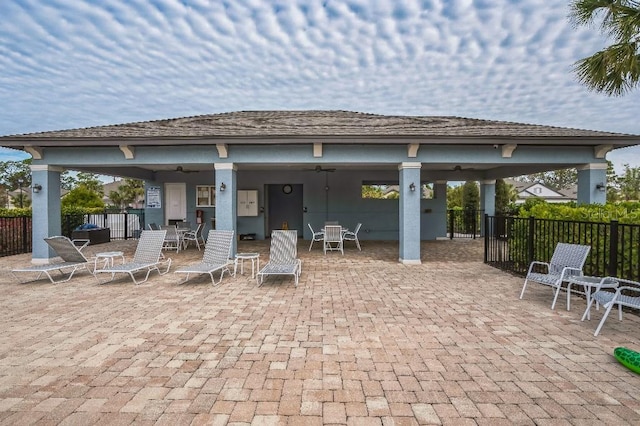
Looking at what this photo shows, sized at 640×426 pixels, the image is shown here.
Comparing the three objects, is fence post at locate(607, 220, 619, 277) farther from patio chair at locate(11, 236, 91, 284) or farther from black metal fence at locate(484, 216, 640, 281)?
patio chair at locate(11, 236, 91, 284)

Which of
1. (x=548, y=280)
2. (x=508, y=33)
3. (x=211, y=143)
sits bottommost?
(x=548, y=280)

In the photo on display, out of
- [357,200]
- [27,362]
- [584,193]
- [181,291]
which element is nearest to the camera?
[27,362]

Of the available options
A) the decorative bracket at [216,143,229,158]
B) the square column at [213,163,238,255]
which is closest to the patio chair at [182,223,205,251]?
the square column at [213,163,238,255]

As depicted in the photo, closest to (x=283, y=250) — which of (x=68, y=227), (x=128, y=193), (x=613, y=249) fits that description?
(x=613, y=249)

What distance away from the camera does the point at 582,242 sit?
616cm

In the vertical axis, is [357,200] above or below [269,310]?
above

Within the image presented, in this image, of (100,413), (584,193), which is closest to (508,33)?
(584,193)

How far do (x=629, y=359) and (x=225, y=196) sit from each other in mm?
8710

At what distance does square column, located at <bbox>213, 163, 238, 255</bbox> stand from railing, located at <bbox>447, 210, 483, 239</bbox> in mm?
11131

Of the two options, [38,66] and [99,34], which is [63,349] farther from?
[38,66]

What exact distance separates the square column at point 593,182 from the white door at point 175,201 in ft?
49.1

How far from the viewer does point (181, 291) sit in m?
6.06

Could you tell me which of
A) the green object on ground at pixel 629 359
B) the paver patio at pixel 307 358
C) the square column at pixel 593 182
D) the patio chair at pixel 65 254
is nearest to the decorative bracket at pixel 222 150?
the patio chair at pixel 65 254

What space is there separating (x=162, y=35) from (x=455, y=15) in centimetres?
1150
